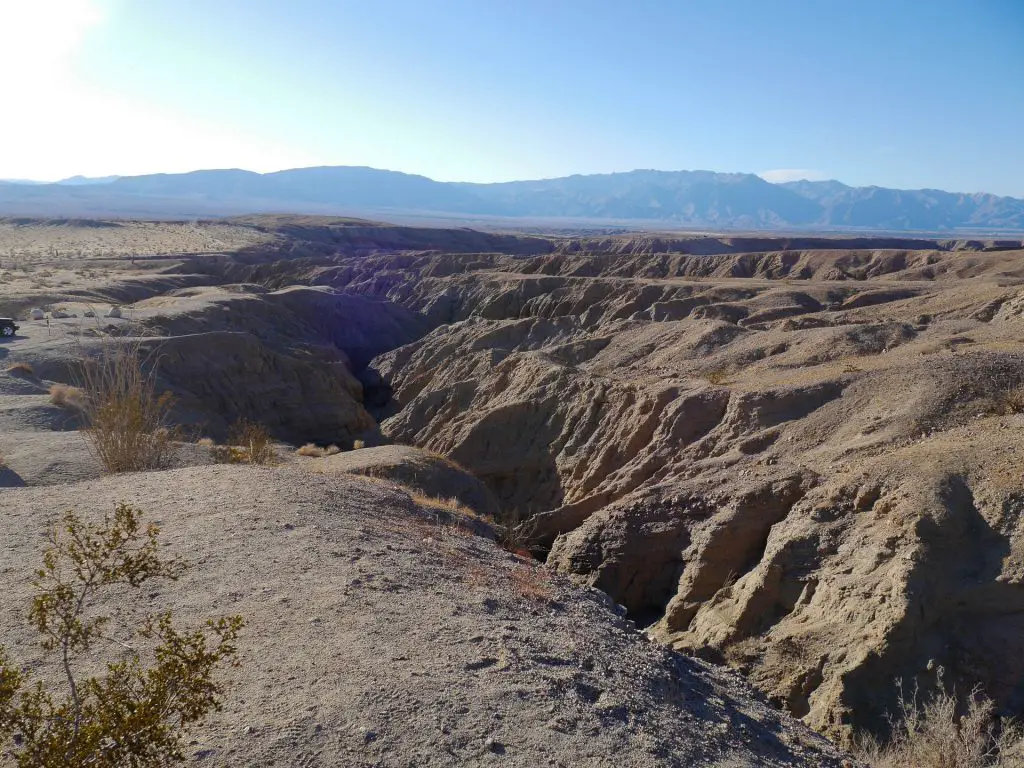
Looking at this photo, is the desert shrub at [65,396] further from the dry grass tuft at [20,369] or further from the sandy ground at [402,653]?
the sandy ground at [402,653]

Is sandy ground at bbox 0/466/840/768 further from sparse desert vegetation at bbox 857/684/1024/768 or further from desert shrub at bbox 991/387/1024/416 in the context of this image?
desert shrub at bbox 991/387/1024/416

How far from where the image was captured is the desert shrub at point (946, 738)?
6.70 m

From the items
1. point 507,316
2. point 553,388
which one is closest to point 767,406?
point 553,388

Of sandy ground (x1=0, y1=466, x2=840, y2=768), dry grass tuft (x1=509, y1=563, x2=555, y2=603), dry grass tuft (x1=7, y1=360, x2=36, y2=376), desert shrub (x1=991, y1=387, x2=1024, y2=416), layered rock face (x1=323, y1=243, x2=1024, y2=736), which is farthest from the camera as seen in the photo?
dry grass tuft (x1=7, y1=360, x2=36, y2=376)

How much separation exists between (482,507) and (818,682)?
10.2 meters

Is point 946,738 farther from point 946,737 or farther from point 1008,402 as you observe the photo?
point 1008,402

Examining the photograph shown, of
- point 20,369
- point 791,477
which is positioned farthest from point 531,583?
point 20,369

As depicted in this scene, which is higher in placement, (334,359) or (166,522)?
(166,522)

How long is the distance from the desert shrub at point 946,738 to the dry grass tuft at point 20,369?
21282 millimetres

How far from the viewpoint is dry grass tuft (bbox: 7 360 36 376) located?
65.9 feet

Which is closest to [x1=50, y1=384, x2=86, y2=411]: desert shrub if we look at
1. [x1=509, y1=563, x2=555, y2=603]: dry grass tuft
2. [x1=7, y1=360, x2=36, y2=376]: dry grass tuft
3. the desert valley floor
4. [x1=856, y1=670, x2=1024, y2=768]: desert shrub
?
the desert valley floor

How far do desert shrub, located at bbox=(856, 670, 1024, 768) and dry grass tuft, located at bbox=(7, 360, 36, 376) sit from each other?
21.3 m

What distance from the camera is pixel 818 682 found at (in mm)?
8641

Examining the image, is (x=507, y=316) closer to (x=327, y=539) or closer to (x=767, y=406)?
(x=767, y=406)
